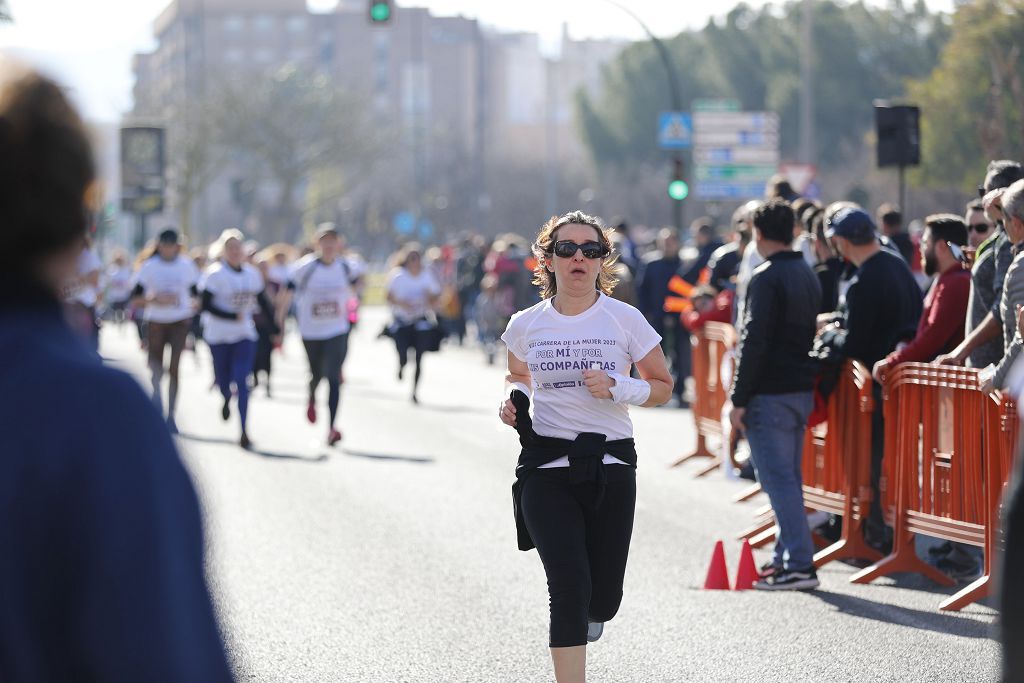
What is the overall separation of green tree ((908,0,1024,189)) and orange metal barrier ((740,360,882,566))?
44.6 ft

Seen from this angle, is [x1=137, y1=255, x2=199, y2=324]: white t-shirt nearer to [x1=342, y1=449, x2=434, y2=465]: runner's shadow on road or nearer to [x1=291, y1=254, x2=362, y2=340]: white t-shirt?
[x1=291, y1=254, x2=362, y2=340]: white t-shirt

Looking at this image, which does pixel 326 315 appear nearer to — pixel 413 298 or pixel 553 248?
pixel 413 298

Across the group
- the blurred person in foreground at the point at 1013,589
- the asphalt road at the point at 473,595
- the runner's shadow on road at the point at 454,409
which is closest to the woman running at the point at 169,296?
the asphalt road at the point at 473,595

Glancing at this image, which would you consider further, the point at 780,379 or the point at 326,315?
the point at 326,315

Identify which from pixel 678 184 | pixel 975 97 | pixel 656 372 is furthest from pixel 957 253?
pixel 975 97

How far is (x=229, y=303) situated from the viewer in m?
15.1

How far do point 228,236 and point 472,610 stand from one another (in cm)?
826

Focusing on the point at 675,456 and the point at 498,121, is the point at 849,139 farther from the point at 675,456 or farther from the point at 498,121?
the point at 498,121

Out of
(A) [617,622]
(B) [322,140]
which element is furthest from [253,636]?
A: (B) [322,140]

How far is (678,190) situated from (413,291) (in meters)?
9.91

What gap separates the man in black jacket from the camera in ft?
27.3

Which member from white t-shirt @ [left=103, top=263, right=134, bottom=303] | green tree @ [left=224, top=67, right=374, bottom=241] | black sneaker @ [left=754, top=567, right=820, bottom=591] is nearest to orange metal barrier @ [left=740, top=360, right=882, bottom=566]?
black sneaker @ [left=754, top=567, right=820, bottom=591]

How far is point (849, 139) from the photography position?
2756 inches

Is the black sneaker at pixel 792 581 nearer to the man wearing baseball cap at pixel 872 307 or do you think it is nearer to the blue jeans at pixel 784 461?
the blue jeans at pixel 784 461
